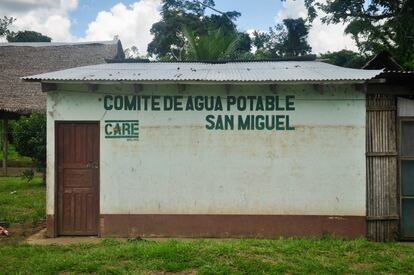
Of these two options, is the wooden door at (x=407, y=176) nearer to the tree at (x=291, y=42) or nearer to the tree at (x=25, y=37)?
the tree at (x=291, y=42)

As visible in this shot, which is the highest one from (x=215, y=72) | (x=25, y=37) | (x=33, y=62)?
(x=25, y=37)

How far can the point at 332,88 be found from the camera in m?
7.64

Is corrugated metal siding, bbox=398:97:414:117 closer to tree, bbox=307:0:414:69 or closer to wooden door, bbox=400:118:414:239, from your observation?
wooden door, bbox=400:118:414:239

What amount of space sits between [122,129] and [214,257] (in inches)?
114

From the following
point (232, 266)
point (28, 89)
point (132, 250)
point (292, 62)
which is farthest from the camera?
point (28, 89)

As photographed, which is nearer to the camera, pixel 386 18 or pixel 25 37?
Result: pixel 386 18

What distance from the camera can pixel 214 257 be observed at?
20.0 ft

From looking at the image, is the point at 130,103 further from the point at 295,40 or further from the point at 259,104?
the point at 295,40

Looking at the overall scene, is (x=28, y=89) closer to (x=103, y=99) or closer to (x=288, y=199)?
(x=103, y=99)

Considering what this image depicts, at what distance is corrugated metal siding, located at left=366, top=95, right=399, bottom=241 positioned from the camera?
7.63 meters

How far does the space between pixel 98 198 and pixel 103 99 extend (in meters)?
1.71

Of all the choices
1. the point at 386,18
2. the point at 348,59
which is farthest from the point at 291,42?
the point at 386,18

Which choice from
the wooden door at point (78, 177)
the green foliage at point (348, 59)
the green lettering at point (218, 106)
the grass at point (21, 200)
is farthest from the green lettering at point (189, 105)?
the green foliage at point (348, 59)

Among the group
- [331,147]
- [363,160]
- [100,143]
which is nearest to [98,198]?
[100,143]
